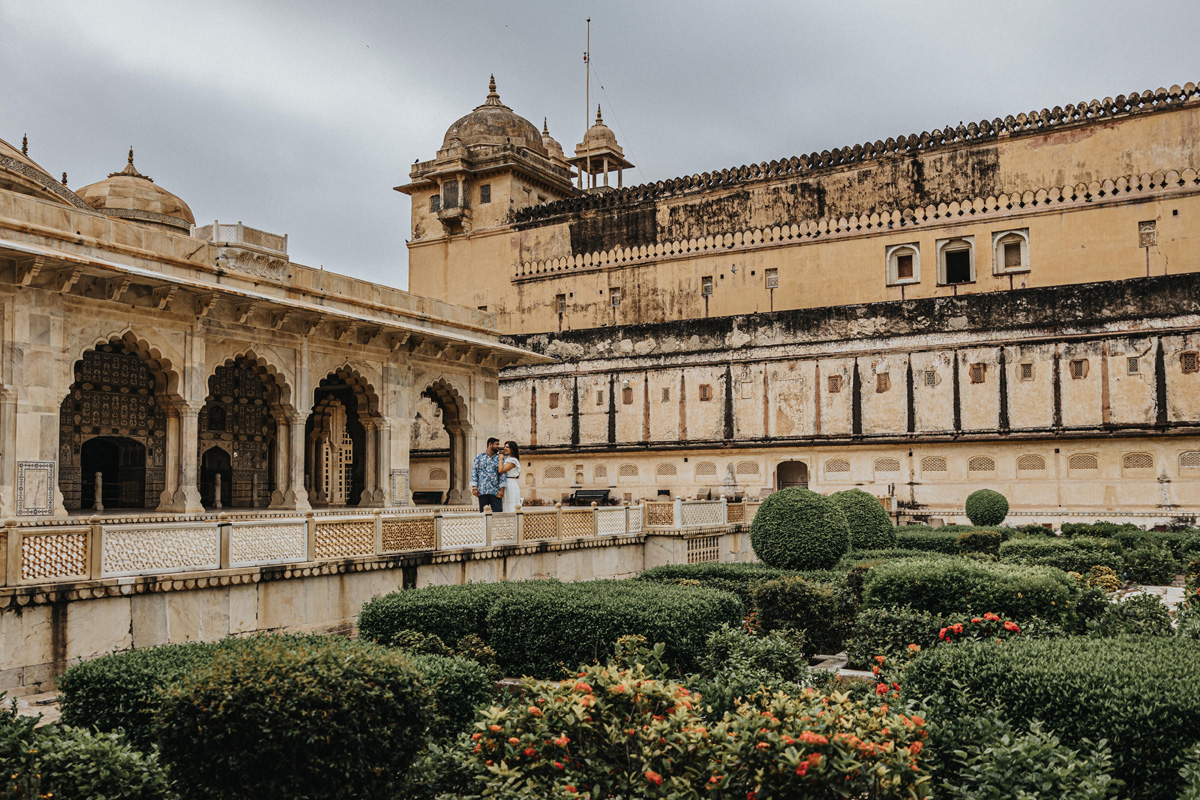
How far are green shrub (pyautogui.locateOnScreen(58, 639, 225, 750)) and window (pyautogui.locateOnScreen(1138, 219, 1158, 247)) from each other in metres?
28.7

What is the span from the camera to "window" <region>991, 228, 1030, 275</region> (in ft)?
97.2

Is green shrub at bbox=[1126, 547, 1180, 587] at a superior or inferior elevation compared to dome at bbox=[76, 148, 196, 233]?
inferior

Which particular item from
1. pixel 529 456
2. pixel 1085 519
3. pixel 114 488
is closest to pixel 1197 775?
pixel 114 488

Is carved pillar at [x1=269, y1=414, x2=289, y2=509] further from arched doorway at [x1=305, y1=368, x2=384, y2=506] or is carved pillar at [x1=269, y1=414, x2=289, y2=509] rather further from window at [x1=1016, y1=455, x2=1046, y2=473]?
window at [x1=1016, y1=455, x2=1046, y2=473]

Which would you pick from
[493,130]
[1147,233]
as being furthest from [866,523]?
[493,130]

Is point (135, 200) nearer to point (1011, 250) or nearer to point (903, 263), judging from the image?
point (903, 263)

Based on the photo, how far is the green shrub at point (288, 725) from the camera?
4.31m

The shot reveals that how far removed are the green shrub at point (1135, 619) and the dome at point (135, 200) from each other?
2489cm

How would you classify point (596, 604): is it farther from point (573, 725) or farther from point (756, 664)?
point (573, 725)

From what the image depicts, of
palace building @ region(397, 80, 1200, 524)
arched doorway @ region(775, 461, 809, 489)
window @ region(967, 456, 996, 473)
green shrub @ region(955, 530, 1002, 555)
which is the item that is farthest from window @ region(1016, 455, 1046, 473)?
green shrub @ region(955, 530, 1002, 555)

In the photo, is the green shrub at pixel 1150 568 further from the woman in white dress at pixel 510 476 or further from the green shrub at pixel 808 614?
the woman in white dress at pixel 510 476

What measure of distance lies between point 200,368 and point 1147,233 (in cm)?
2521

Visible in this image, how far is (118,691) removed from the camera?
5.98 m

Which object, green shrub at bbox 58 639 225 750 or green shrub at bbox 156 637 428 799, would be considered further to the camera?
green shrub at bbox 58 639 225 750
